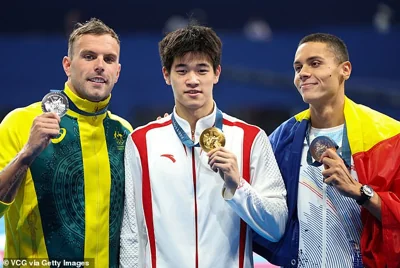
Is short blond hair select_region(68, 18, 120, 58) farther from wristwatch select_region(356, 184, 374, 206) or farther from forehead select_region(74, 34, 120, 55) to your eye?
wristwatch select_region(356, 184, 374, 206)

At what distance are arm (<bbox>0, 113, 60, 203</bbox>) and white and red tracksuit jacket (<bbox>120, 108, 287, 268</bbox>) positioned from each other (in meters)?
0.49

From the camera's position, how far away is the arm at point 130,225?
11.2 ft

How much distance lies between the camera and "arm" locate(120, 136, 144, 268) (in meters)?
3.41

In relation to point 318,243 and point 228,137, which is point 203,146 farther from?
point 318,243

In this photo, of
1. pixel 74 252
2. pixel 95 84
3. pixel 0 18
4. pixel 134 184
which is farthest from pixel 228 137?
pixel 0 18

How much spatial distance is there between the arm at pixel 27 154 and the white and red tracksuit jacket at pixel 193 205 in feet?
1.60

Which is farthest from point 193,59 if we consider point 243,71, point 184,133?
point 243,71

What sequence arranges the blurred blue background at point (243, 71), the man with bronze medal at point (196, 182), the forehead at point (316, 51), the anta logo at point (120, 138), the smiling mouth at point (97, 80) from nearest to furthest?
the man with bronze medal at point (196, 182) < the smiling mouth at point (97, 80) < the anta logo at point (120, 138) < the forehead at point (316, 51) < the blurred blue background at point (243, 71)

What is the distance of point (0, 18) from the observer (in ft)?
39.3

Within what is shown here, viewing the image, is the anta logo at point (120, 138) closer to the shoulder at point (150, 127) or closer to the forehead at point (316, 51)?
the shoulder at point (150, 127)

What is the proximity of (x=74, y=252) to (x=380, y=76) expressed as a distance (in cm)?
806

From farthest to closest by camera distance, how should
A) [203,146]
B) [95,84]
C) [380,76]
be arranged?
[380,76], [95,84], [203,146]

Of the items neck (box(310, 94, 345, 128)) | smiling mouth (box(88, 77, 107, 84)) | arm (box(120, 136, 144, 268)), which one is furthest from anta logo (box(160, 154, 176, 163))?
neck (box(310, 94, 345, 128))

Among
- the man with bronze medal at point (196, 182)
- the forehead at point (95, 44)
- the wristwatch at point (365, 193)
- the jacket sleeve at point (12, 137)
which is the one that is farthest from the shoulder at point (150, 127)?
the wristwatch at point (365, 193)
